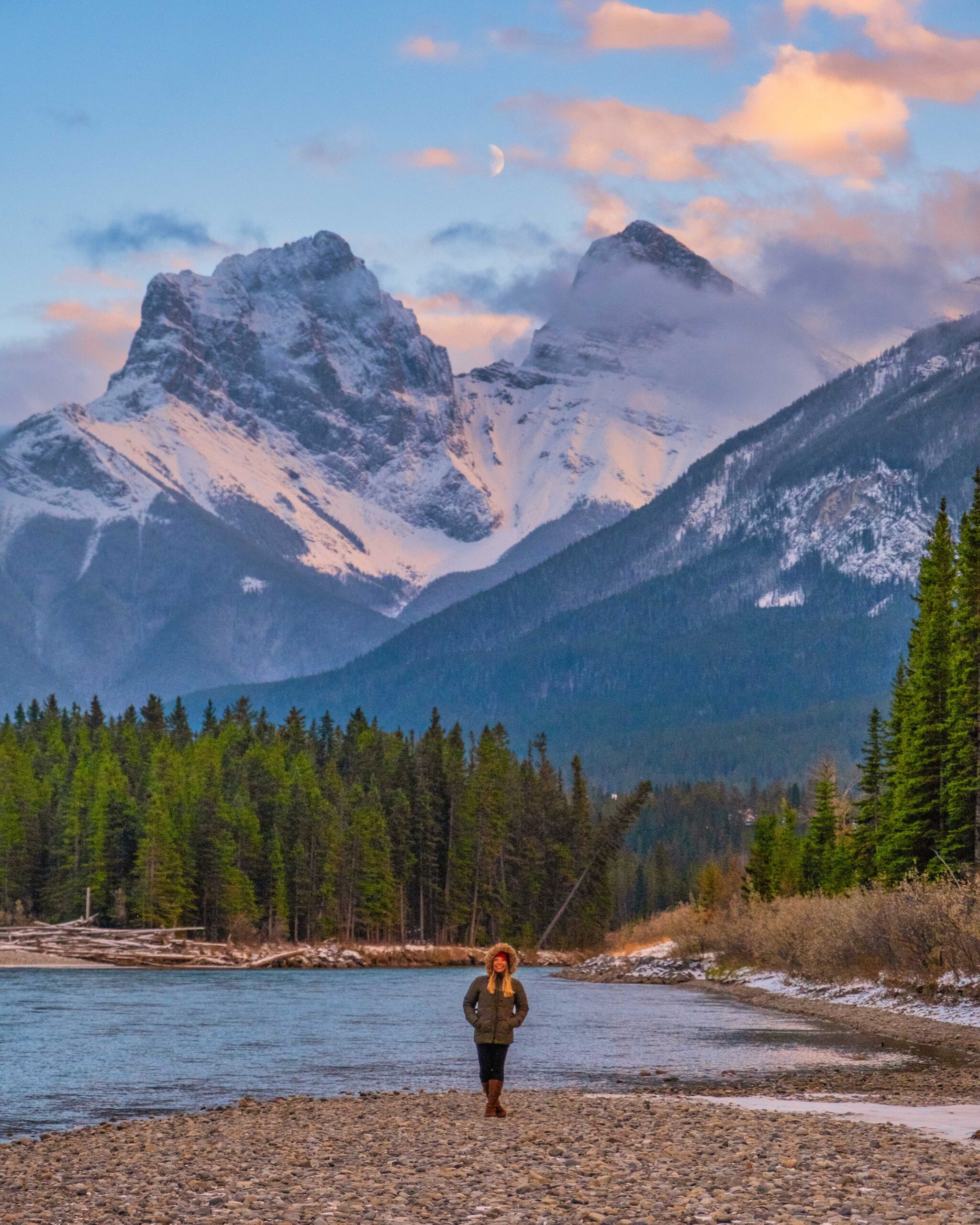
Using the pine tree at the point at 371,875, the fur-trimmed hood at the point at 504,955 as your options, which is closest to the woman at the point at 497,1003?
the fur-trimmed hood at the point at 504,955

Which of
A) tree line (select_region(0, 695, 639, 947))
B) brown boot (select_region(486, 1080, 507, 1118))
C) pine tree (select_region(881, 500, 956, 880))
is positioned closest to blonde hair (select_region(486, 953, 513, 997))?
brown boot (select_region(486, 1080, 507, 1118))

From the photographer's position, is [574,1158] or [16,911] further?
[16,911]

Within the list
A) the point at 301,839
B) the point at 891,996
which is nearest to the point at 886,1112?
the point at 891,996

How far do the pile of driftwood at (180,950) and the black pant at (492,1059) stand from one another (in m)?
82.2

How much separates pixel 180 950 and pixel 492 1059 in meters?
88.6

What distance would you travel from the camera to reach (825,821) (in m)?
112

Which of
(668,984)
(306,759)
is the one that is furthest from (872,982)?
(306,759)

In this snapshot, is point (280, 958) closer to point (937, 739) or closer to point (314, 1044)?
point (937, 739)

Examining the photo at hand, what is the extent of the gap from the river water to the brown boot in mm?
8951

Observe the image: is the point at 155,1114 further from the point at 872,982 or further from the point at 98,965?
the point at 98,965

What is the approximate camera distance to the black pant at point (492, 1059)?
2803 cm

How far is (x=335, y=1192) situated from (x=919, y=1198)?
7678 mm

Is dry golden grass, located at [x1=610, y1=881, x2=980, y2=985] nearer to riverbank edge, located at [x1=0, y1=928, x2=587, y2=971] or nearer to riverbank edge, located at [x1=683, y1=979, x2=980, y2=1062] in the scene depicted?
riverbank edge, located at [x1=683, y1=979, x2=980, y2=1062]

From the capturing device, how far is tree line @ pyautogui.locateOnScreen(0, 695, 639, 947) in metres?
129
